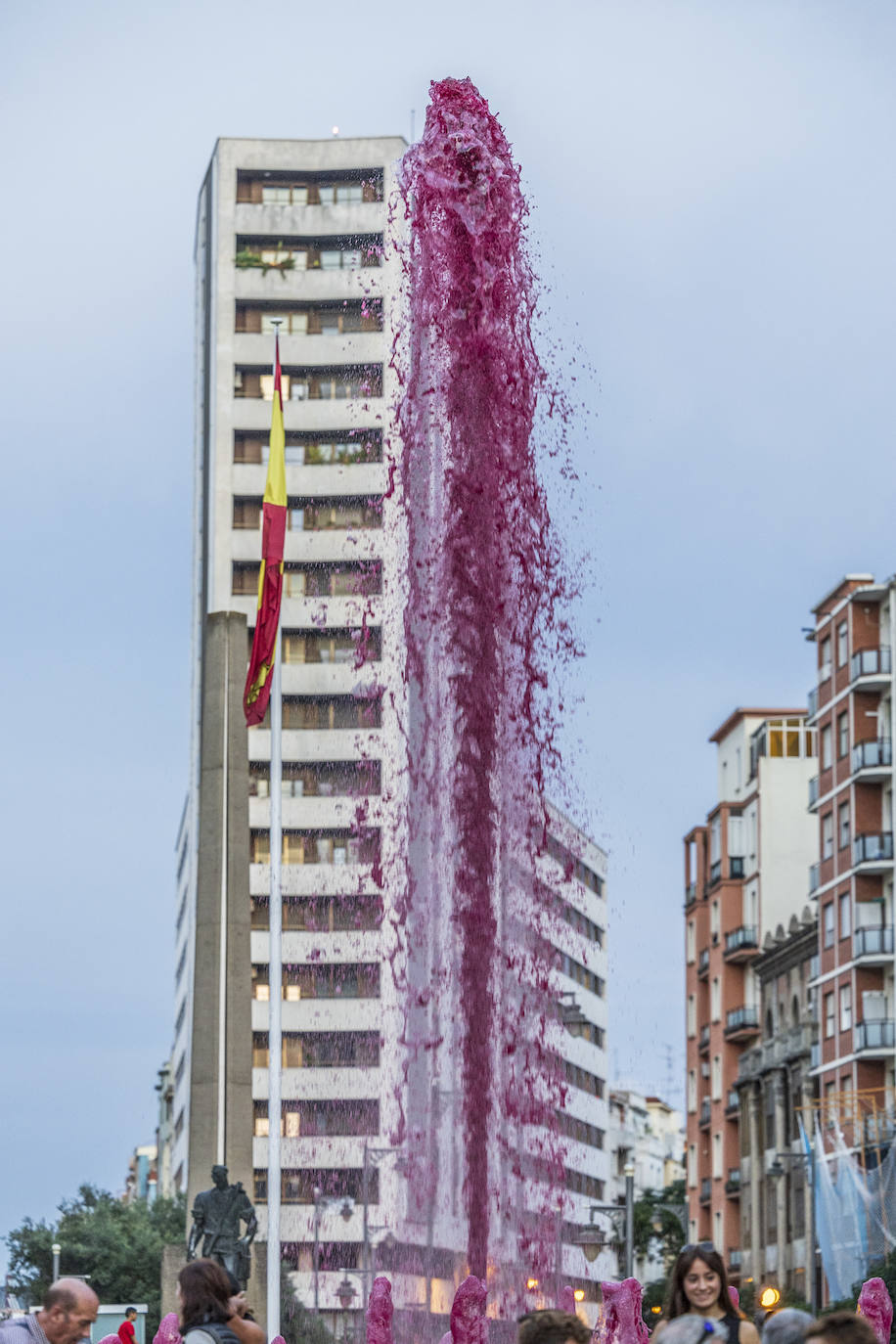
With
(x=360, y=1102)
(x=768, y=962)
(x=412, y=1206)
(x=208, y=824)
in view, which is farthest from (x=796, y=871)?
(x=412, y=1206)

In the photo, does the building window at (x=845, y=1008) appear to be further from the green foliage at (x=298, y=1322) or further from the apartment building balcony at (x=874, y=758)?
the green foliage at (x=298, y=1322)

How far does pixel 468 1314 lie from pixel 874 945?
66.5 m

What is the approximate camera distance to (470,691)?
Answer: 2281 cm

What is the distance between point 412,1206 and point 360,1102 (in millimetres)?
64931

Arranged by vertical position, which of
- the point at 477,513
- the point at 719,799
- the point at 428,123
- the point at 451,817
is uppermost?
the point at 719,799

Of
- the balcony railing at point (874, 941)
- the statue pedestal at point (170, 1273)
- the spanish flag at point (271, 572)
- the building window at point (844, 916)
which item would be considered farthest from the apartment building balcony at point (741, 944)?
the spanish flag at point (271, 572)

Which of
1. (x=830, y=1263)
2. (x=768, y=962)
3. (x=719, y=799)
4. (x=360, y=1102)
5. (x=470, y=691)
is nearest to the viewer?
(x=470, y=691)

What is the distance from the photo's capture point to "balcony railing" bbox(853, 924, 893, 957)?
80.6 meters

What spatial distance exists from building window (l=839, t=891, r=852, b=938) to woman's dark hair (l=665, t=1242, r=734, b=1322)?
75.4 metres

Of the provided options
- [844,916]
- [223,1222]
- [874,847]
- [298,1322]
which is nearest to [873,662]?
[874,847]

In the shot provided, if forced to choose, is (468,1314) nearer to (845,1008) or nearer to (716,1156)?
(845,1008)

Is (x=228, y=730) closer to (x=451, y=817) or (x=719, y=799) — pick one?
(x=451, y=817)

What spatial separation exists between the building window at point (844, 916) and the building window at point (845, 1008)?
190 cm

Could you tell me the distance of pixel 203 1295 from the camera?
370 inches
